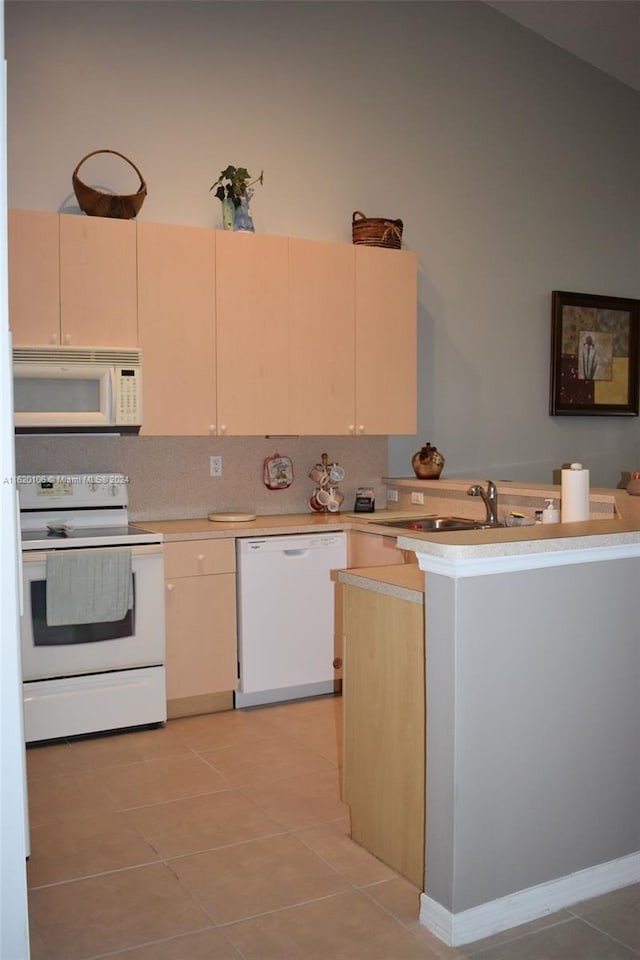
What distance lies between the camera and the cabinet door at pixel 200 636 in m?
4.04

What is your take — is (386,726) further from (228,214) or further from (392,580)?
(228,214)

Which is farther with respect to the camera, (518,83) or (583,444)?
(583,444)

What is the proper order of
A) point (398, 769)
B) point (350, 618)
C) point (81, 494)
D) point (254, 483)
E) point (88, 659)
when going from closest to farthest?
point (398, 769)
point (350, 618)
point (88, 659)
point (81, 494)
point (254, 483)

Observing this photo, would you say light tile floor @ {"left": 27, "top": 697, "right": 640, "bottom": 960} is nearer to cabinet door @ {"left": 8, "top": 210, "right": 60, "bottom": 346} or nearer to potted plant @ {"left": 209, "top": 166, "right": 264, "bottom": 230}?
cabinet door @ {"left": 8, "top": 210, "right": 60, "bottom": 346}

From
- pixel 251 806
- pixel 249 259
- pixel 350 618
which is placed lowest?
pixel 251 806

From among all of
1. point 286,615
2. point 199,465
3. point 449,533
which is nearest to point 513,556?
point 449,533

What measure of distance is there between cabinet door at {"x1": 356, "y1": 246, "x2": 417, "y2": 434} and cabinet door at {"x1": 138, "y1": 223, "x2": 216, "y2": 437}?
82 centimetres

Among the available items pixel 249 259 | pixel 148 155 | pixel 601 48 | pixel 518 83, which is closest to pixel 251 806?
pixel 249 259

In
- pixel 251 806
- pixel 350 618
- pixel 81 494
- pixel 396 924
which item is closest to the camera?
pixel 396 924

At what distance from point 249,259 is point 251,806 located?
8.21 feet

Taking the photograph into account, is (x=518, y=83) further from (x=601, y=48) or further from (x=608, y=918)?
(x=608, y=918)

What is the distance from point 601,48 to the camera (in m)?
5.62

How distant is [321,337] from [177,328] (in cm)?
76

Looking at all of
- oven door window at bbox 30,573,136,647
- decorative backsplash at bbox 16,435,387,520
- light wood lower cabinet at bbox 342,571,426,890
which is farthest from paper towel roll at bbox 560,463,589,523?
decorative backsplash at bbox 16,435,387,520
